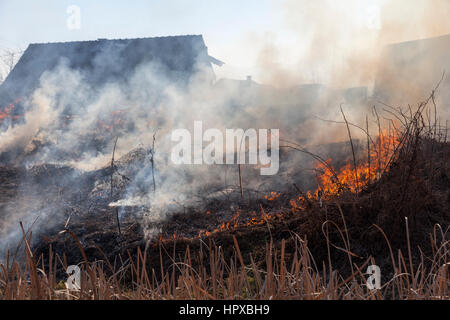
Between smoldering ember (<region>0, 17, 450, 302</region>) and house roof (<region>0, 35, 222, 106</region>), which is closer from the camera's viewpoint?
smoldering ember (<region>0, 17, 450, 302</region>)

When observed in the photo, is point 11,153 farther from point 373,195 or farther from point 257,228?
point 373,195

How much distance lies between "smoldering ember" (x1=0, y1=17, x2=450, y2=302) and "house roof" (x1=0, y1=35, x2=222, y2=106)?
116 mm

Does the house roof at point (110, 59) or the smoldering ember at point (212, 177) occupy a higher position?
the house roof at point (110, 59)

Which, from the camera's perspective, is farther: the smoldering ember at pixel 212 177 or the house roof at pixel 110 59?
the house roof at pixel 110 59

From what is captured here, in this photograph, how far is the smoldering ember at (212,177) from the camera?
10.2 ft

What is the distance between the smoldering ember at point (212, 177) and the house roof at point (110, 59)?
0.38ft

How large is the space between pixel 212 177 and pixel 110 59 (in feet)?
53.0

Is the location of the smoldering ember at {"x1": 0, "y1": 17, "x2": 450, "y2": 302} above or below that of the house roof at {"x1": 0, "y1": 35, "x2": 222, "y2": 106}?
below

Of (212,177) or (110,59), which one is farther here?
(110,59)

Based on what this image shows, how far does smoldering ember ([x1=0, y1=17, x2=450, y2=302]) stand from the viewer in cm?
309

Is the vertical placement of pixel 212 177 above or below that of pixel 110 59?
below

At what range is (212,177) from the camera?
449 inches
